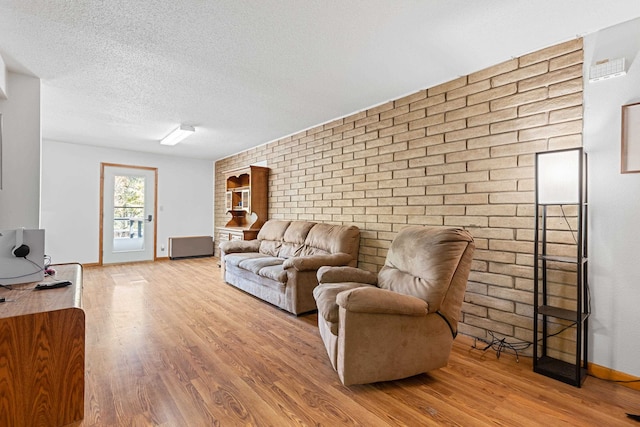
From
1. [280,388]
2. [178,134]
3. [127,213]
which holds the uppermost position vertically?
[178,134]

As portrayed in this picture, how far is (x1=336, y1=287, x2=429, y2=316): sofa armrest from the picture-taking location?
1905 mm

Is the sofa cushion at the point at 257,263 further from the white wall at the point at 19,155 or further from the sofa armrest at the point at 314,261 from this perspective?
the white wall at the point at 19,155

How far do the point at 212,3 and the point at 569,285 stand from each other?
3.14 meters

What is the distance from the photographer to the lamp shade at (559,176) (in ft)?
6.64

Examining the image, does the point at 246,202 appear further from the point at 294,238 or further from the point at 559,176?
the point at 559,176

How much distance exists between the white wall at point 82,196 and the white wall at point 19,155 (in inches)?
144

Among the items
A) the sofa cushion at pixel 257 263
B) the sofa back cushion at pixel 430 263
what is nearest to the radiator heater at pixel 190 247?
the sofa cushion at pixel 257 263

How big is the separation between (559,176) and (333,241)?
233 cm

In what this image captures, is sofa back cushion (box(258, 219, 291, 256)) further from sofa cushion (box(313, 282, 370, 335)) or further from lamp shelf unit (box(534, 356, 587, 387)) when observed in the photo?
lamp shelf unit (box(534, 356, 587, 387))

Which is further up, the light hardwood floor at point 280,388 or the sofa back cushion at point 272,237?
the sofa back cushion at point 272,237

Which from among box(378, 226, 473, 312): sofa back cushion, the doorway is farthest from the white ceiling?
the doorway

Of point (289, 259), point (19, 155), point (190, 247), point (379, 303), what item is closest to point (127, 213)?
point (190, 247)

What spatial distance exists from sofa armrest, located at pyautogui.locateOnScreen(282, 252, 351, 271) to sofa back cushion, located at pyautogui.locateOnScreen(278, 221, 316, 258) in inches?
30.2

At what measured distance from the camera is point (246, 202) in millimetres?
6273
